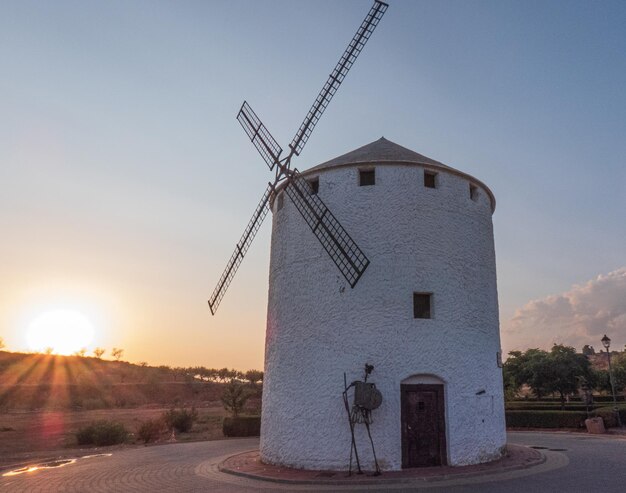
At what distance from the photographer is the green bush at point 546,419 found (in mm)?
21625

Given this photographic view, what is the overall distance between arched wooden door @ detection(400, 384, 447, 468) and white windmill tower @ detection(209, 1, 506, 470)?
3 cm

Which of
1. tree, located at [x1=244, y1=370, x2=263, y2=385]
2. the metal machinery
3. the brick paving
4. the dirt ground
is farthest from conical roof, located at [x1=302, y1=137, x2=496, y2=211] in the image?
tree, located at [x1=244, y1=370, x2=263, y2=385]

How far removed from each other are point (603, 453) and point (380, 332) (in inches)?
317

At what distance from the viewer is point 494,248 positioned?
48.7ft

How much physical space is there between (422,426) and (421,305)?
3.19 metres

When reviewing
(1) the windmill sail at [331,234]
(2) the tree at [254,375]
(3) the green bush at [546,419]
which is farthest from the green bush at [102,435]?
(2) the tree at [254,375]

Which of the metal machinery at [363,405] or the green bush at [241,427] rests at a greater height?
the metal machinery at [363,405]

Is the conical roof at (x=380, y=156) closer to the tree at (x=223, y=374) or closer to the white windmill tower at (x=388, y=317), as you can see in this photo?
the white windmill tower at (x=388, y=317)

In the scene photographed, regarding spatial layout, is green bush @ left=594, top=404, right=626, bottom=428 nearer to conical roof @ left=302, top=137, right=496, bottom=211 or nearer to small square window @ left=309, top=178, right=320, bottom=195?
conical roof @ left=302, top=137, right=496, bottom=211

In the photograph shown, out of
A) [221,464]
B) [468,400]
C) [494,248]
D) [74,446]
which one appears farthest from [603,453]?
[74,446]

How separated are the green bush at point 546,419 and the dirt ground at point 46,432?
14754mm

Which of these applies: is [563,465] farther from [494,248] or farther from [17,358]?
[17,358]

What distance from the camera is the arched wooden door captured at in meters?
11.4

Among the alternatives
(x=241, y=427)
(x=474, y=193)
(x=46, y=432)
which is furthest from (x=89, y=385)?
(x=474, y=193)
